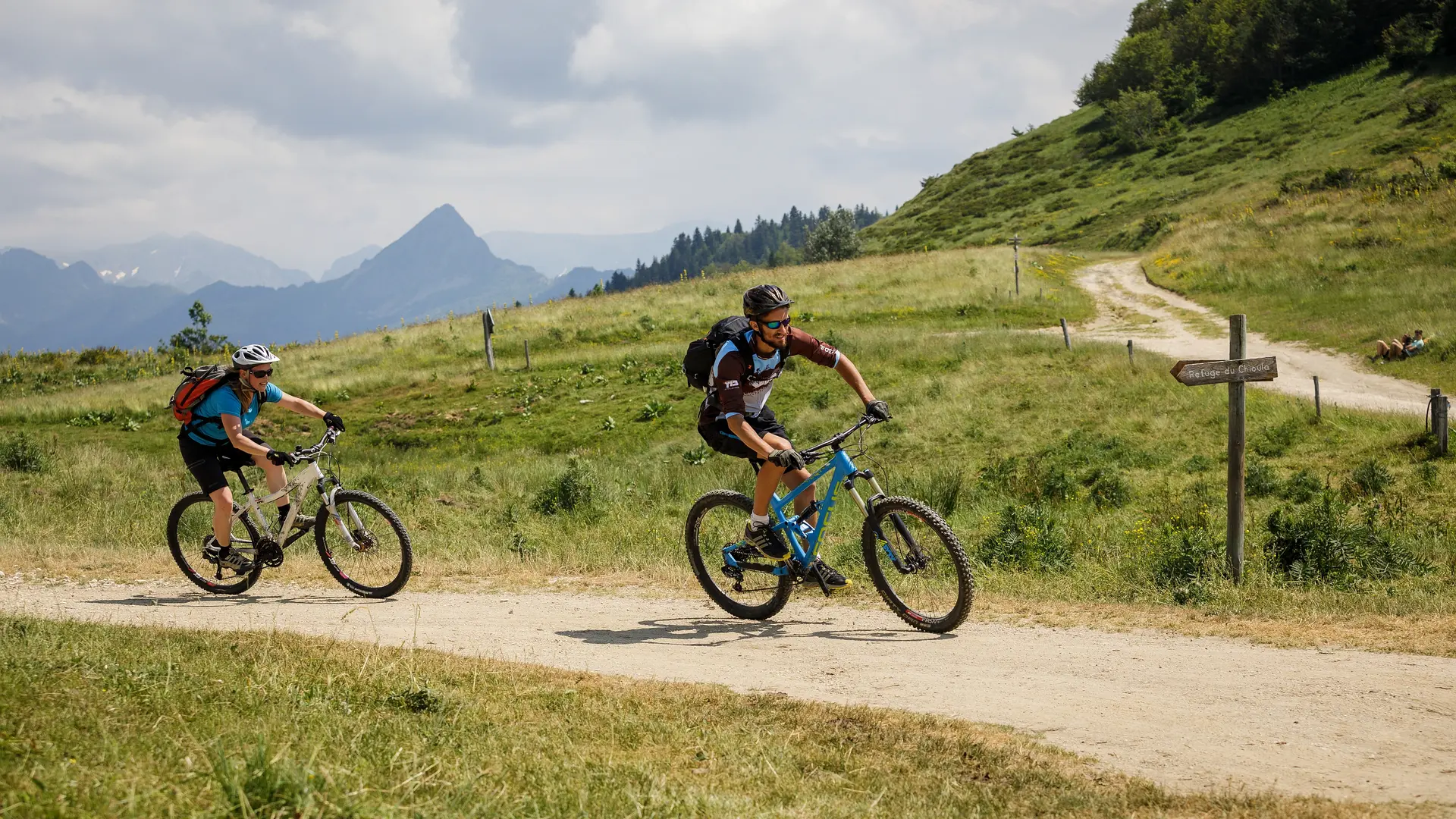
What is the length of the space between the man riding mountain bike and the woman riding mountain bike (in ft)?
13.5

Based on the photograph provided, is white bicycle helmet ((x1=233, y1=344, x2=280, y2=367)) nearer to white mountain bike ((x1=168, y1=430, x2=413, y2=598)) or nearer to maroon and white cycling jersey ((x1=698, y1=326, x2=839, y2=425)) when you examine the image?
white mountain bike ((x1=168, y1=430, x2=413, y2=598))

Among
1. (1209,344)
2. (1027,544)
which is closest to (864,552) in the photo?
(1027,544)

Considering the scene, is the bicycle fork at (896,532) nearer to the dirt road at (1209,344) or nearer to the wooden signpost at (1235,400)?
the wooden signpost at (1235,400)

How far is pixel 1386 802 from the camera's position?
4.11 m

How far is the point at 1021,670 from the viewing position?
6508mm

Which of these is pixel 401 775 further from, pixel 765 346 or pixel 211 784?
pixel 765 346

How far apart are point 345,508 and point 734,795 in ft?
22.6

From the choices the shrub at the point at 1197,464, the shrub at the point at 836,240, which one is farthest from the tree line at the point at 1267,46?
the shrub at the point at 1197,464

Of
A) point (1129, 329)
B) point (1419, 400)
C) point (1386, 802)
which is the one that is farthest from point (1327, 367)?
point (1386, 802)

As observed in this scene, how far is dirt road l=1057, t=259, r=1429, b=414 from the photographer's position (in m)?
20.2

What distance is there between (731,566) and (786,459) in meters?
1.43

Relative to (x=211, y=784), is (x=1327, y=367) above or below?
above

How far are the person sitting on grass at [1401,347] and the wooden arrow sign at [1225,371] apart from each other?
16.7 m

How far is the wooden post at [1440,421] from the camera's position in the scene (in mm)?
15148
